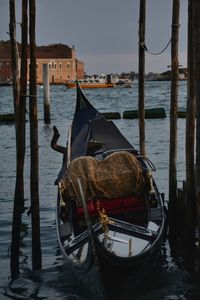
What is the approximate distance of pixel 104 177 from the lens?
930cm

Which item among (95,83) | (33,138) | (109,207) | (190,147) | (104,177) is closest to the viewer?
(33,138)

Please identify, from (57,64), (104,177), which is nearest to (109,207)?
(104,177)

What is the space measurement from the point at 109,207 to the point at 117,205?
4.9 inches

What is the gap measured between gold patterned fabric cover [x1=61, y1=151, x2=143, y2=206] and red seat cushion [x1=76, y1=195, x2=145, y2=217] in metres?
0.06

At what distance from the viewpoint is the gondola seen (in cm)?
785

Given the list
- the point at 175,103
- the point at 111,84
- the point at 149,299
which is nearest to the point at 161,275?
the point at 149,299

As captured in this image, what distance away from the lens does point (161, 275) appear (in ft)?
29.0

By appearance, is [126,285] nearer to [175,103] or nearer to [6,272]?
[6,272]

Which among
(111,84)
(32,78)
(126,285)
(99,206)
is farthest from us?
(111,84)

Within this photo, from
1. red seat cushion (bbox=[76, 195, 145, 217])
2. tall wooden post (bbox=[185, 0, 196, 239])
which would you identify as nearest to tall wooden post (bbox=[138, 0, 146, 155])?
red seat cushion (bbox=[76, 195, 145, 217])

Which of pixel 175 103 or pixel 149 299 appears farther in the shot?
pixel 175 103

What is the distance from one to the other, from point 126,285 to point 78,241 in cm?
72

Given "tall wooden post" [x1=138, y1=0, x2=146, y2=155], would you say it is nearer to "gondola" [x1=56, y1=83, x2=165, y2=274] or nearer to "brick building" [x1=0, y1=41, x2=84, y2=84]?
"gondola" [x1=56, y1=83, x2=165, y2=274]

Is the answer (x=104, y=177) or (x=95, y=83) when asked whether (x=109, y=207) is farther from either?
(x=95, y=83)
